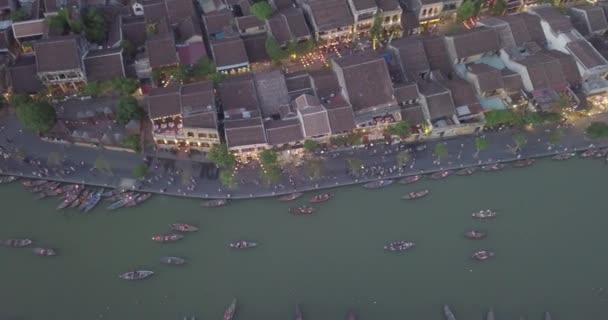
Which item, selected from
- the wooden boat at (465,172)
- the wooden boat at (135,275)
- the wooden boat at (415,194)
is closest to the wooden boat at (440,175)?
the wooden boat at (465,172)

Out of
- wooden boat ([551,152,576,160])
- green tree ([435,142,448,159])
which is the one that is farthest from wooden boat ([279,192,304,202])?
wooden boat ([551,152,576,160])

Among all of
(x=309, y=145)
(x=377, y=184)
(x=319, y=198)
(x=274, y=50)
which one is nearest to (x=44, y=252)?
(x=319, y=198)

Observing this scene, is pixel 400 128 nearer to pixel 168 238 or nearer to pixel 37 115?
pixel 168 238

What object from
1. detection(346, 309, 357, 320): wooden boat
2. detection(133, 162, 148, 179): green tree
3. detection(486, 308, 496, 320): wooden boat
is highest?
detection(133, 162, 148, 179): green tree

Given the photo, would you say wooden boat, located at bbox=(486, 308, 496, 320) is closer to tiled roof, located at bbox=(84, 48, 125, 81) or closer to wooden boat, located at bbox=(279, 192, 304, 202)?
wooden boat, located at bbox=(279, 192, 304, 202)

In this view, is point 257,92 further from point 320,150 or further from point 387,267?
point 387,267

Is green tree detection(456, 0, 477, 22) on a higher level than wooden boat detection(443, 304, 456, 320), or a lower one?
higher

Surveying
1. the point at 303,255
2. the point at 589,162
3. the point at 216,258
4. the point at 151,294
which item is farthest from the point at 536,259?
the point at 151,294
